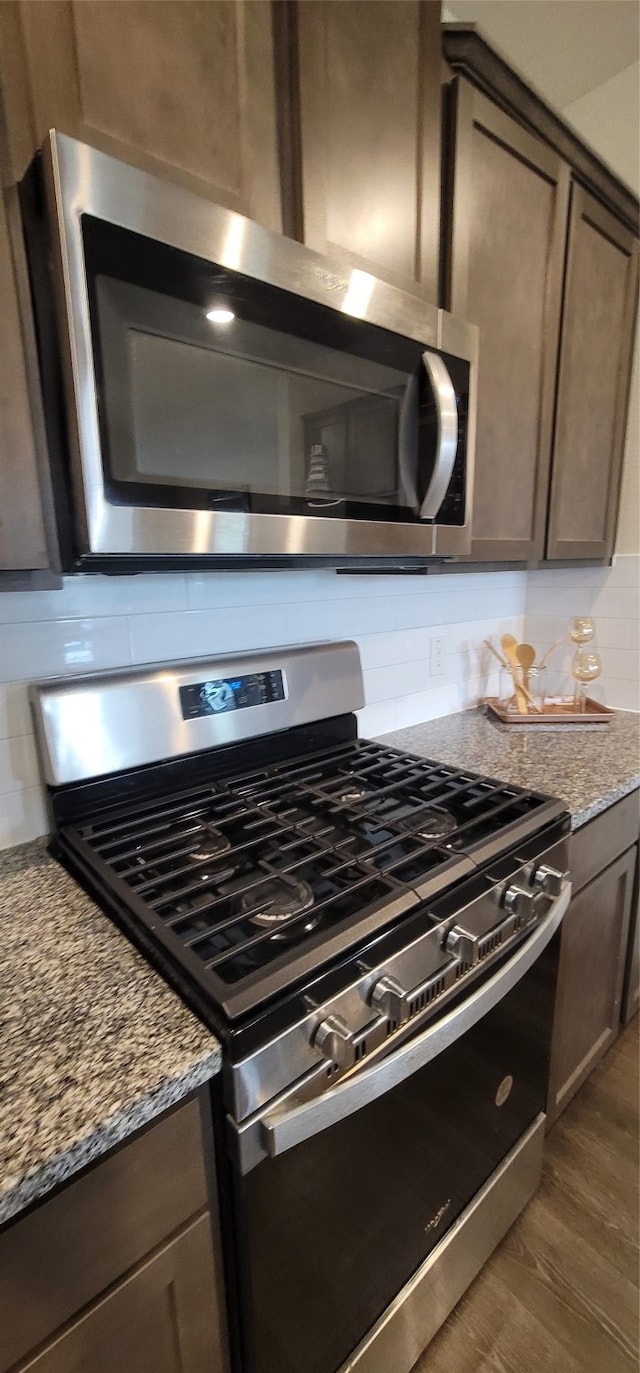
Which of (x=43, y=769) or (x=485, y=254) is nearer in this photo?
(x=43, y=769)

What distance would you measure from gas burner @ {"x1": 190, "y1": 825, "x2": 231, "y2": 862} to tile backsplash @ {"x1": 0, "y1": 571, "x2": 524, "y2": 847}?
0.29 meters

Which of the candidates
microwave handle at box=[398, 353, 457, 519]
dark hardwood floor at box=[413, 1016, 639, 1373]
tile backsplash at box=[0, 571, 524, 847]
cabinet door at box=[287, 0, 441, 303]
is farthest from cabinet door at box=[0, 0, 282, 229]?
dark hardwood floor at box=[413, 1016, 639, 1373]

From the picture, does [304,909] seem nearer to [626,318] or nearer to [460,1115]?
[460,1115]

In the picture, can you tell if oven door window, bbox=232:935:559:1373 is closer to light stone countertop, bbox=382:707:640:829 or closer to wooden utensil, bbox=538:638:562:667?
light stone countertop, bbox=382:707:640:829

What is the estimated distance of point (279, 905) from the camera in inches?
30.8

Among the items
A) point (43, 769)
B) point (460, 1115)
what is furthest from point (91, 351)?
point (460, 1115)

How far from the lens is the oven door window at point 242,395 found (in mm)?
663

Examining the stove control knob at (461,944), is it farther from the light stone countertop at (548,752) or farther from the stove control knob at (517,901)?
the light stone countertop at (548,752)

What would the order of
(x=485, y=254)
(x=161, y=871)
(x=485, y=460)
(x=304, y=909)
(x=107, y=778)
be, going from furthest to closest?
(x=485, y=460) → (x=485, y=254) → (x=107, y=778) → (x=161, y=871) → (x=304, y=909)

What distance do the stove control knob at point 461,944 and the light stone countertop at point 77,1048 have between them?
365mm

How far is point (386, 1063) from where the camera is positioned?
708mm

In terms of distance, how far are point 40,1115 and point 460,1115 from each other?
0.74 m

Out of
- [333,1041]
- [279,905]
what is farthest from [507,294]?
[333,1041]

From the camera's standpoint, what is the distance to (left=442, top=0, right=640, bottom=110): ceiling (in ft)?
4.57
